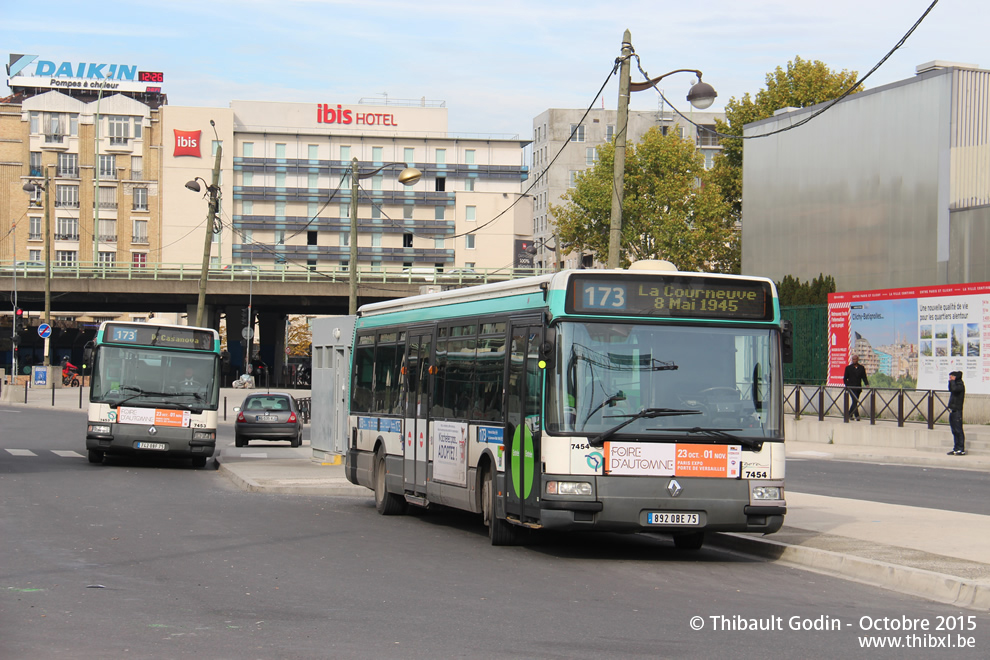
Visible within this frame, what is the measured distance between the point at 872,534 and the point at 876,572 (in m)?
2.63

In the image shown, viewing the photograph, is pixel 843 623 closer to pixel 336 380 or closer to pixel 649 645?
pixel 649 645

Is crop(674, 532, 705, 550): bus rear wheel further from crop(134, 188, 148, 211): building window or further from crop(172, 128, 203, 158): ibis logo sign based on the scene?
crop(134, 188, 148, 211): building window

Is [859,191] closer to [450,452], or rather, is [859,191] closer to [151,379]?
[151,379]

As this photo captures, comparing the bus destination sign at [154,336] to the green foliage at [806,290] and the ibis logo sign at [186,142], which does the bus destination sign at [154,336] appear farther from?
the ibis logo sign at [186,142]

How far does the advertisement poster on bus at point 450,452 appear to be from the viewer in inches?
563

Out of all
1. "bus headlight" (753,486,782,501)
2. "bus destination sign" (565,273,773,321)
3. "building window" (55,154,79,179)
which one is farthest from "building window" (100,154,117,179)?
"bus headlight" (753,486,782,501)

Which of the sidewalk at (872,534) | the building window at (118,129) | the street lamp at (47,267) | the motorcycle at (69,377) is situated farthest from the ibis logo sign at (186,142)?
the sidewalk at (872,534)

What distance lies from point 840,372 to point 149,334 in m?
19.5

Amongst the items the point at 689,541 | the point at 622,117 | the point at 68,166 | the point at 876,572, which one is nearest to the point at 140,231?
the point at 68,166

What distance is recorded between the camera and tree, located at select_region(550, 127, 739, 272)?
73688mm

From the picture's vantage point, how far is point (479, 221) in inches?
4897

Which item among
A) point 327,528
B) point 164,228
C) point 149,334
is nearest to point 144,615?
point 327,528

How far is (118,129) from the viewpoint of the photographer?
383 feet

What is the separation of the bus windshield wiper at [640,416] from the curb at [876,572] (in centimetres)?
174
